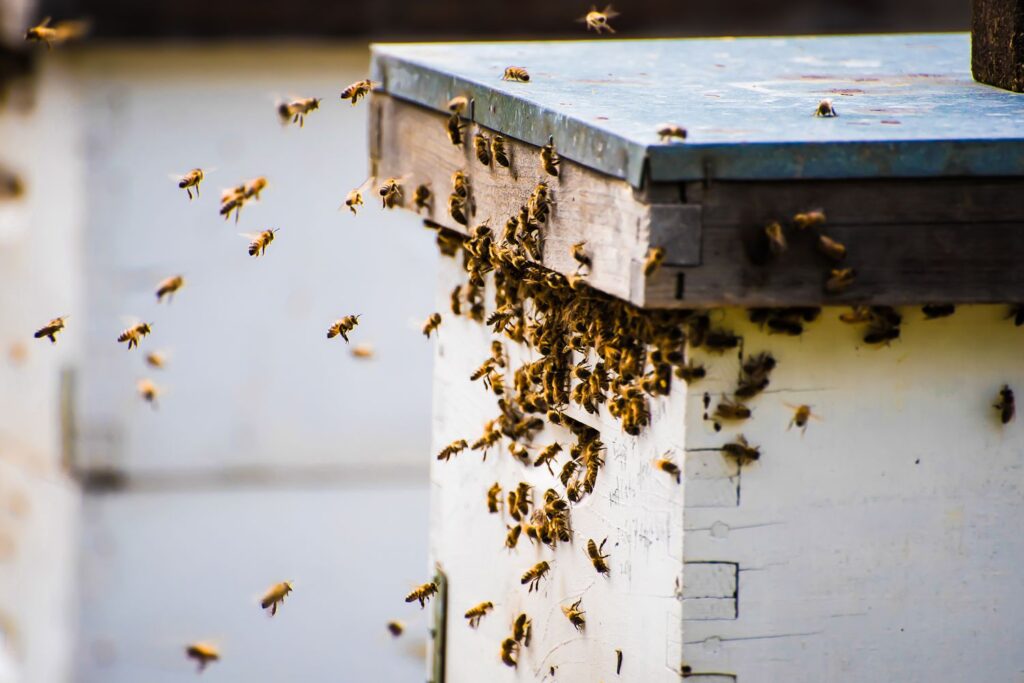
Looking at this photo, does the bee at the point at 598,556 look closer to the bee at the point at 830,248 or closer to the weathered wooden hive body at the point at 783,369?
the weathered wooden hive body at the point at 783,369

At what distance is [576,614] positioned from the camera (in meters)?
3.44

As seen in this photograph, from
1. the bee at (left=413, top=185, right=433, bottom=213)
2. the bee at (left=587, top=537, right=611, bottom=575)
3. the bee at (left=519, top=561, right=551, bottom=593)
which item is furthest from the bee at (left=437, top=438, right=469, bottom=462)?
the bee at (left=587, top=537, right=611, bottom=575)

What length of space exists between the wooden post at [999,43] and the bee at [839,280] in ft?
3.44

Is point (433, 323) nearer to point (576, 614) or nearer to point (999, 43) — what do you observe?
point (576, 614)

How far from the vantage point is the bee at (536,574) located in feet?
12.0

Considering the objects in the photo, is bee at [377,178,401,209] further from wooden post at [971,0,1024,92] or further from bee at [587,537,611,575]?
wooden post at [971,0,1024,92]

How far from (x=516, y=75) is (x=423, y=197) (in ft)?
1.46

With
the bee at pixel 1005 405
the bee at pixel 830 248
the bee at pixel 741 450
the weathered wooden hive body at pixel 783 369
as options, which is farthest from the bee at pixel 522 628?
the bee at pixel 830 248

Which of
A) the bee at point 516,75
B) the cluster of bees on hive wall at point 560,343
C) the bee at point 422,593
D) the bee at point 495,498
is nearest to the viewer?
the cluster of bees on hive wall at point 560,343

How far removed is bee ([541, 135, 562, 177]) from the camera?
10.5 feet

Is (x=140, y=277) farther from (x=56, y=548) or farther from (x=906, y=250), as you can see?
(x=906, y=250)

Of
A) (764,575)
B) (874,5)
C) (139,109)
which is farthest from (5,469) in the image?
(764,575)

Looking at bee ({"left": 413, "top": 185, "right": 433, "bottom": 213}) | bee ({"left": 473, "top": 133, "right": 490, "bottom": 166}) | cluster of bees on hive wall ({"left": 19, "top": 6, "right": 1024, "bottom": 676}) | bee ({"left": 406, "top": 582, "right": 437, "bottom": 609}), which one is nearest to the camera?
cluster of bees on hive wall ({"left": 19, "top": 6, "right": 1024, "bottom": 676})

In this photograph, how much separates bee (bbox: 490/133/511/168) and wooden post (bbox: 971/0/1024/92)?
3.89ft
